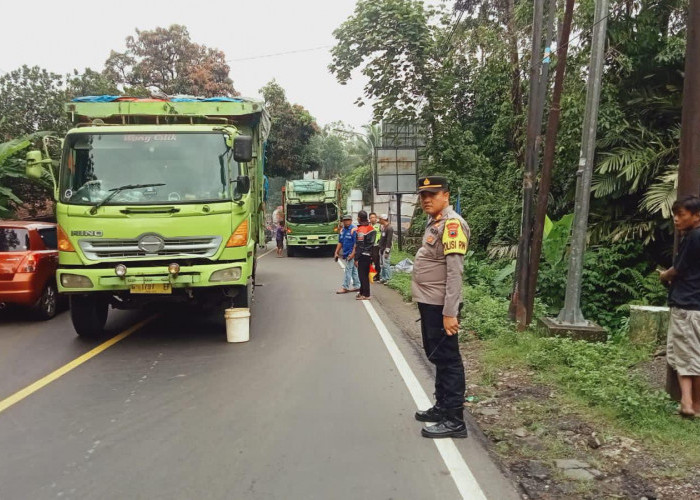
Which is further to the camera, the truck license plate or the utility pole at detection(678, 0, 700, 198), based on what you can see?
the truck license plate

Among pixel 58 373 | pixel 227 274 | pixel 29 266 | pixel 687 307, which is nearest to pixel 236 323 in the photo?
pixel 227 274

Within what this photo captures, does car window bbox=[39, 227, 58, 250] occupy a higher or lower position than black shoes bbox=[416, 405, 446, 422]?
higher

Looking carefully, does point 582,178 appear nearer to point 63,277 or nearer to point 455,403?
point 455,403

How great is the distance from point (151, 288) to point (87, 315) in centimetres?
130

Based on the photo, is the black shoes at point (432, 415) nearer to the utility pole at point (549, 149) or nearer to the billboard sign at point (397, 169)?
the utility pole at point (549, 149)

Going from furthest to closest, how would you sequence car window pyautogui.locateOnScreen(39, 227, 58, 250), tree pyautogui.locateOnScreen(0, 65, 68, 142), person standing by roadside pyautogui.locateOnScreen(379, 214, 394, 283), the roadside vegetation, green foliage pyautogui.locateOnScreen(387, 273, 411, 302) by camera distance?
tree pyautogui.locateOnScreen(0, 65, 68, 142), person standing by roadside pyautogui.locateOnScreen(379, 214, 394, 283), green foliage pyautogui.locateOnScreen(387, 273, 411, 302), car window pyautogui.locateOnScreen(39, 227, 58, 250), the roadside vegetation

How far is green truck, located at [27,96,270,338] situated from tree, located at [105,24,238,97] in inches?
908

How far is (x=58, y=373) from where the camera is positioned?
591 centimetres

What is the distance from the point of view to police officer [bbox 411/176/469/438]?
418 cm

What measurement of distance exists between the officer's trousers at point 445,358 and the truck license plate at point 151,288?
11.7 feet

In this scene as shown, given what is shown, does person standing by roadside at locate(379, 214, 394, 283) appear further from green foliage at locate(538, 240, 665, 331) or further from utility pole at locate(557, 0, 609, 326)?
utility pole at locate(557, 0, 609, 326)

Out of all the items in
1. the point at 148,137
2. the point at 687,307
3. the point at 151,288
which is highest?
the point at 148,137

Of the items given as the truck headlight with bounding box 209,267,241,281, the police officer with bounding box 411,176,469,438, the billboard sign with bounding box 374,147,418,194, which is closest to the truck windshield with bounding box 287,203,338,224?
the billboard sign with bounding box 374,147,418,194

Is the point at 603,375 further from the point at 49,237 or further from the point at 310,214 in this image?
the point at 310,214
